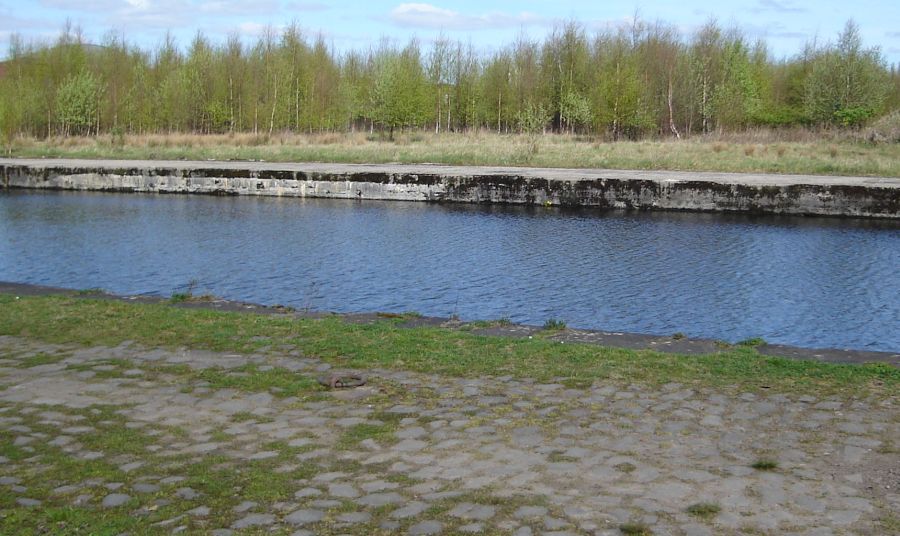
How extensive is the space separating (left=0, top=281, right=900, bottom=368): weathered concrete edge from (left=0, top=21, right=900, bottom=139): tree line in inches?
1479

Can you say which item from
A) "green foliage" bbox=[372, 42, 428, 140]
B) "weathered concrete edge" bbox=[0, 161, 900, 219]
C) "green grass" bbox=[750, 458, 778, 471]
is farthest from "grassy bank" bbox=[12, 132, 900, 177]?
"green grass" bbox=[750, 458, 778, 471]

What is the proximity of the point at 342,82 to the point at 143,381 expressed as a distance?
5446cm

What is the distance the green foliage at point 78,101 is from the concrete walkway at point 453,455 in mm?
50894

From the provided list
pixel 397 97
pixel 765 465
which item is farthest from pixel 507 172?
pixel 765 465

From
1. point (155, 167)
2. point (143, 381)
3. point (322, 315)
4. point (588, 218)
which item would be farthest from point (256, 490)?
point (155, 167)

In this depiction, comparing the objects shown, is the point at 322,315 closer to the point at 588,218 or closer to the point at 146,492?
the point at 146,492

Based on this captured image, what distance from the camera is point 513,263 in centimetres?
1619

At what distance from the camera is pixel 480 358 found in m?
7.71

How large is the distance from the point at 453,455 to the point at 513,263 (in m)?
11.0

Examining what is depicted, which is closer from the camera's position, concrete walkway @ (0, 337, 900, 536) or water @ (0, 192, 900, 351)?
concrete walkway @ (0, 337, 900, 536)

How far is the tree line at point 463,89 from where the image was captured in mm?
48688

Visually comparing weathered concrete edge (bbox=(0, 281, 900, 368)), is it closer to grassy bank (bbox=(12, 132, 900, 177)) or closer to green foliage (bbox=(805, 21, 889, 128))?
grassy bank (bbox=(12, 132, 900, 177))

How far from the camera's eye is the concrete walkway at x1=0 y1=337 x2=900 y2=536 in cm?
437

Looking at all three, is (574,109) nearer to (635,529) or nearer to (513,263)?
(513,263)
